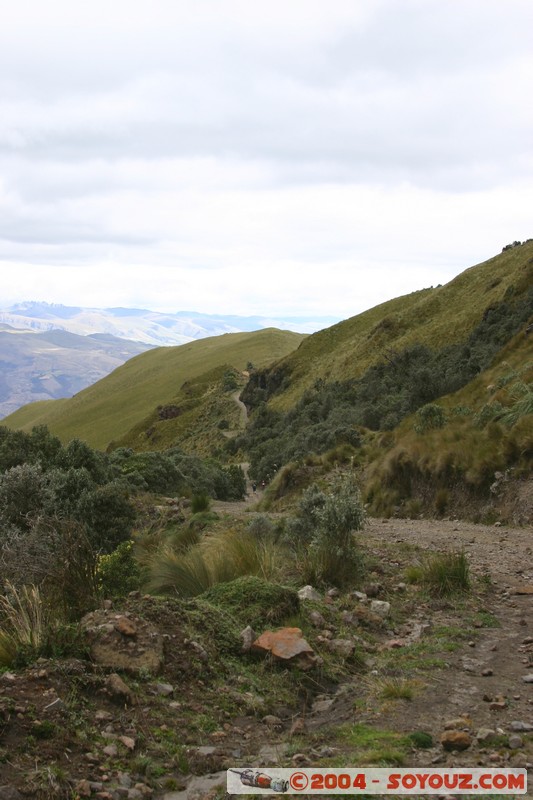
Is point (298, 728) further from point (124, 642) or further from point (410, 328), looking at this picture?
point (410, 328)

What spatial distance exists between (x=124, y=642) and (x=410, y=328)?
51.1 meters

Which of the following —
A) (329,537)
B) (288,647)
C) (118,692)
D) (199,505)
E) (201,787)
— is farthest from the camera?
(199,505)

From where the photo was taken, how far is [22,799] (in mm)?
3143

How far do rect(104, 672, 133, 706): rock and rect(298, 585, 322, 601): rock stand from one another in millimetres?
2658

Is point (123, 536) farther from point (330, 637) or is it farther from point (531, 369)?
point (531, 369)

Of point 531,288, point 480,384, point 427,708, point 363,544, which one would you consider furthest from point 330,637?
point 531,288

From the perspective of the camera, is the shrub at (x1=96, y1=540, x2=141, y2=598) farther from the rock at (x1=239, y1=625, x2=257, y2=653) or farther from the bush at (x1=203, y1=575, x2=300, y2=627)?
the rock at (x1=239, y1=625, x2=257, y2=653)

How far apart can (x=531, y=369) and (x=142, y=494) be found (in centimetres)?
1154

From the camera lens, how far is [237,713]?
4.54 metres

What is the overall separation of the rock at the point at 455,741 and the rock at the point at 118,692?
6.82 feet

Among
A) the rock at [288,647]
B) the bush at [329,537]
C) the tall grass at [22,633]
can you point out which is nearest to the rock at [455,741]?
the rock at [288,647]

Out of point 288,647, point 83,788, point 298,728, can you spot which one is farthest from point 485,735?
point 83,788

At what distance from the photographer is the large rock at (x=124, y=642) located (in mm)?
4574

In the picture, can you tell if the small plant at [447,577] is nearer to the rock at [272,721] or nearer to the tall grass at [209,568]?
the tall grass at [209,568]
